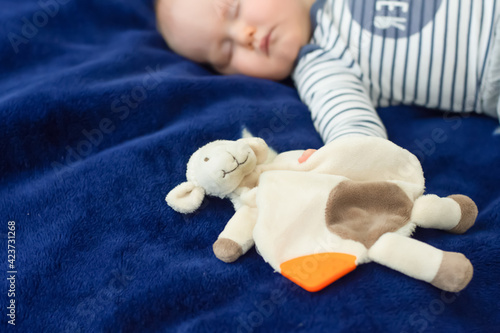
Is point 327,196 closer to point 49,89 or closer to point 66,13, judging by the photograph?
point 49,89

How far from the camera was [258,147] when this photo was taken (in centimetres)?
68

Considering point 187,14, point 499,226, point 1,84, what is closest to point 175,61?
point 187,14

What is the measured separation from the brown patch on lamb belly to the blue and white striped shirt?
0.25 metres

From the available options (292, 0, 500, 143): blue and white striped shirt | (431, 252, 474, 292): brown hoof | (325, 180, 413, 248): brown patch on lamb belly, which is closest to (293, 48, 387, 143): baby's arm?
(292, 0, 500, 143): blue and white striped shirt

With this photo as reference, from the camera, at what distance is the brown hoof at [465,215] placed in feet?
1.96

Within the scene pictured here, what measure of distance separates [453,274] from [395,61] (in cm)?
60

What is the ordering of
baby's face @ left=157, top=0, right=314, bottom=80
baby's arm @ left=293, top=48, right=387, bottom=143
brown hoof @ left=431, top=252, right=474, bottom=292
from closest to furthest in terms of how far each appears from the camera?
brown hoof @ left=431, top=252, right=474, bottom=292
baby's arm @ left=293, top=48, right=387, bottom=143
baby's face @ left=157, top=0, right=314, bottom=80

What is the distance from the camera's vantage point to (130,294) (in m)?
0.56

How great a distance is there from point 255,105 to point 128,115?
0.25 meters

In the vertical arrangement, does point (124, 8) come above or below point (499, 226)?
above

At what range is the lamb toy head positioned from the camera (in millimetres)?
609

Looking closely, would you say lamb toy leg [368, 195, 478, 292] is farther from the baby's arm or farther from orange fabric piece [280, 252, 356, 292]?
the baby's arm

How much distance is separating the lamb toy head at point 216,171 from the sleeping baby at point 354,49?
249mm

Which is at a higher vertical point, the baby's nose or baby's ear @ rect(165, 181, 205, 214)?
the baby's nose
